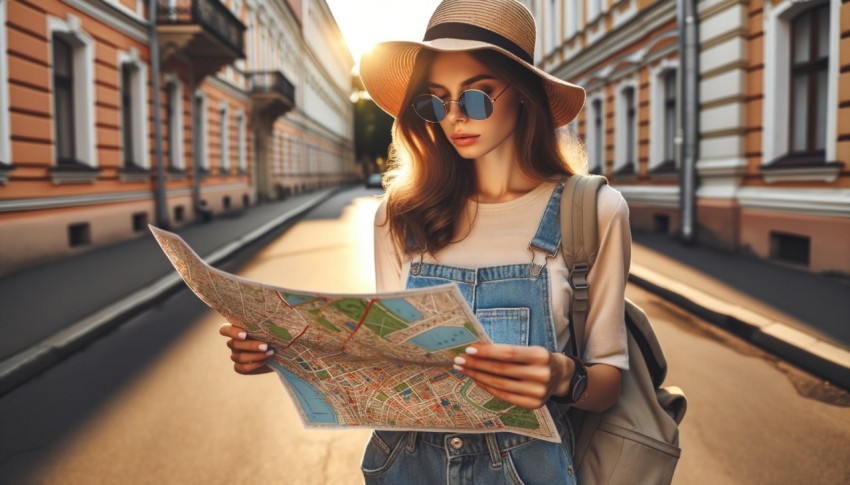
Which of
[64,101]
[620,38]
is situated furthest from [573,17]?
[64,101]

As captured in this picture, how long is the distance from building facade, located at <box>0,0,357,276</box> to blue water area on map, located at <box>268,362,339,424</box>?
1687 mm

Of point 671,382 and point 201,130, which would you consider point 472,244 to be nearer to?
point 671,382

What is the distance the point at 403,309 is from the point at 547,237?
514mm

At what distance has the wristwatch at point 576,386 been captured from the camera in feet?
3.85

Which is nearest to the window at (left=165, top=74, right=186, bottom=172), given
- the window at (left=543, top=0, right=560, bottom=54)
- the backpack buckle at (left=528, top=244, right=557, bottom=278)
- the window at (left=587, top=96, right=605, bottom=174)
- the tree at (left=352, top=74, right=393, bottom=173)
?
the window at (left=587, top=96, right=605, bottom=174)

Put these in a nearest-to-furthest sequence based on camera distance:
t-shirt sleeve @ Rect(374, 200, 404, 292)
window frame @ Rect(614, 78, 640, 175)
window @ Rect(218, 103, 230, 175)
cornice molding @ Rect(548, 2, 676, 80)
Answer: t-shirt sleeve @ Rect(374, 200, 404, 292) → cornice molding @ Rect(548, 2, 676, 80) → window frame @ Rect(614, 78, 640, 175) → window @ Rect(218, 103, 230, 175)

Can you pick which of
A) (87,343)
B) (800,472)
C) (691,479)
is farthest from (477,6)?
(87,343)

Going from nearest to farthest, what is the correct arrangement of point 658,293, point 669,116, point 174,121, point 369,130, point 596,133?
point 658,293 → point 669,116 → point 174,121 → point 596,133 → point 369,130

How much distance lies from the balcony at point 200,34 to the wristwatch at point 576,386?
48.9 feet

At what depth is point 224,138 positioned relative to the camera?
20.7m

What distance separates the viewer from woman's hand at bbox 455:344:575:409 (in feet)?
3.35

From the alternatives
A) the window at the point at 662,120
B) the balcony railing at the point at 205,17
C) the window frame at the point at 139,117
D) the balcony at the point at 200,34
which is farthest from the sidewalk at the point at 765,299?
the balcony railing at the point at 205,17

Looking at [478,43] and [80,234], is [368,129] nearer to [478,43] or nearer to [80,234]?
[80,234]

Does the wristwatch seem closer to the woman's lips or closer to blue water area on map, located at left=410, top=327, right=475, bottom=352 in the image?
blue water area on map, located at left=410, top=327, right=475, bottom=352
